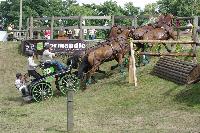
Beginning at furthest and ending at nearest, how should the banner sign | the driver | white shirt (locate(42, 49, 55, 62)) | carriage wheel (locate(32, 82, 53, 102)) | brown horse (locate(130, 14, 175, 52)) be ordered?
the banner sign < brown horse (locate(130, 14, 175, 52)) < white shirt (locate(42, 49, 55, 62)) < the driver < carriage wheel (locate(32, 82, 53, 102))

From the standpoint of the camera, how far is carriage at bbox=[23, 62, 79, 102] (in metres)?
18.1

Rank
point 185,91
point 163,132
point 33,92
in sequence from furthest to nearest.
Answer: point 33,92 < point 185,91 < point 163,132

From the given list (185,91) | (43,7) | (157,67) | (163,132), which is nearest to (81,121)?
(163,132)

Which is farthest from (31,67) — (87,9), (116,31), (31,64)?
(87,9)

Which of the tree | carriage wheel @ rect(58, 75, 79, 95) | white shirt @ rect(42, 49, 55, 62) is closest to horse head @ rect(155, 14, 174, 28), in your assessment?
carriage wheel @ rect(58, 75, 79, 95)

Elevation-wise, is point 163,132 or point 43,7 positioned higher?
point 43,7

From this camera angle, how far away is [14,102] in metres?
18.4

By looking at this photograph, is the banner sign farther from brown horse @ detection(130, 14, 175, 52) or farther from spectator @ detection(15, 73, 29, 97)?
spectator @ detection(15, 73, 29, 97)

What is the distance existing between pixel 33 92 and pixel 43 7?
74.4 meters

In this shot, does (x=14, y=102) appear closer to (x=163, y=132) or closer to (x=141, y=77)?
(x=141, y=77)

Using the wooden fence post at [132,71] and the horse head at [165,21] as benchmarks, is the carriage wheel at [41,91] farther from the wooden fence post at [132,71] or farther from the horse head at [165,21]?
the horse head at [165,21]

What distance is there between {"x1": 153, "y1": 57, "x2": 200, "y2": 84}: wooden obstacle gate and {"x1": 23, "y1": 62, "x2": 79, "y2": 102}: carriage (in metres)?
3.37

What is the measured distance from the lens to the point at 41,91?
1817 centimetres

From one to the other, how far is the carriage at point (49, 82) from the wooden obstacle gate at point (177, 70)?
3.37 meters
